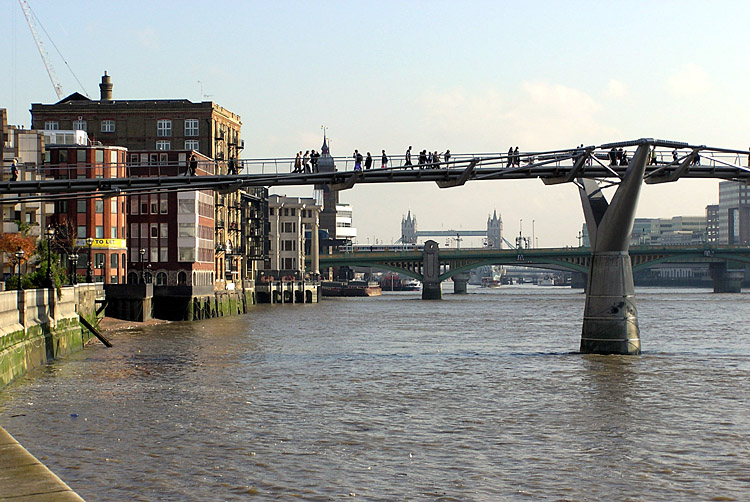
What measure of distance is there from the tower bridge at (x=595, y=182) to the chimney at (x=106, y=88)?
92.3 meters

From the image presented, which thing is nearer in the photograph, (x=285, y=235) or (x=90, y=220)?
(x=90, y=220)

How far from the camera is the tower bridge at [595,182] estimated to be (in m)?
54.9

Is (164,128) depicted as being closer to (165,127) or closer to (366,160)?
(165,127)

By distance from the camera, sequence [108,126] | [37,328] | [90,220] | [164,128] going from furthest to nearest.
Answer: [164,128], [108,126], [90,220], [37,328]

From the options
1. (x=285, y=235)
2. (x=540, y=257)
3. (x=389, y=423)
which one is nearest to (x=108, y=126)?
(x=285, y=235)

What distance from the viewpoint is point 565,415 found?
38.3 metres

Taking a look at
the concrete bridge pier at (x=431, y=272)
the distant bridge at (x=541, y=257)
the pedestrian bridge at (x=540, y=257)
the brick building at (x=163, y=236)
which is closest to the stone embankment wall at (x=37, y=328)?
the brick building at (x=163, y=236)

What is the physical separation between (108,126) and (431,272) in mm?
64685

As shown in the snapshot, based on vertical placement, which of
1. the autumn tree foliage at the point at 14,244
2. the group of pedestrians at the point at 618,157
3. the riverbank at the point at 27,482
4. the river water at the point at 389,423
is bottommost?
the river water at the point at 389,423

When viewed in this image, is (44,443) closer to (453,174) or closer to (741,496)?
(741,496)

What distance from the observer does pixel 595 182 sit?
58.4 meters

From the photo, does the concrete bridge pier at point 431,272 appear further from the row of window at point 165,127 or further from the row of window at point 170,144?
the row of window at point 165,127

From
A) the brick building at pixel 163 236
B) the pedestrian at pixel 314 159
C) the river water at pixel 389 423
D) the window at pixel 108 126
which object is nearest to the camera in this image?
the river water at pixel 389 423

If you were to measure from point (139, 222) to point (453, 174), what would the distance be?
201 ft
